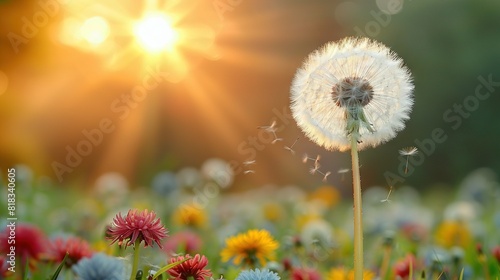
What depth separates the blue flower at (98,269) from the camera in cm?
114

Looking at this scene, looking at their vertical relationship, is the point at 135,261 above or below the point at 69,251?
below

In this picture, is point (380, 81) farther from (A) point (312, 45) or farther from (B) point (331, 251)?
(A) point (312, 45)

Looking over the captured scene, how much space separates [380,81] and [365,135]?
0.33ft

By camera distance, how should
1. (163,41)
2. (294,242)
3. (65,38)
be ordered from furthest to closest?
(65,38) → (163,41) → (294,242)

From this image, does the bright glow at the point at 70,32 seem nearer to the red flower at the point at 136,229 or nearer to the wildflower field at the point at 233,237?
the wildflower field at the point at 233,237

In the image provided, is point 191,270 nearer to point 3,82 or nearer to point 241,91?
point 3,82

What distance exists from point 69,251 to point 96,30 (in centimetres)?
376

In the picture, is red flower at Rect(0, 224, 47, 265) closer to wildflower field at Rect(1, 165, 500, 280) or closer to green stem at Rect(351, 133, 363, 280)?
wildflower field at Rect(1, 165, 500, 280)

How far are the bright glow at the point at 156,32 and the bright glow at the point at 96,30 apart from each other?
266mm

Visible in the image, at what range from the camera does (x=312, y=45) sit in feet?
22.2

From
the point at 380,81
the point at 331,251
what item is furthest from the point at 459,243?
the point at 380,81

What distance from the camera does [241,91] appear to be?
6746mm

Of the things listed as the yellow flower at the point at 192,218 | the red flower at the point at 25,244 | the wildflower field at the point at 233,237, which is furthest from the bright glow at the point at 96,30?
the red flower at the point at 25,244

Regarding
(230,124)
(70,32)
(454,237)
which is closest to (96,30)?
(70,32)
